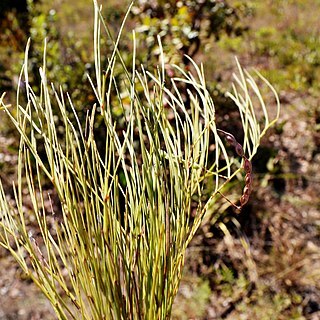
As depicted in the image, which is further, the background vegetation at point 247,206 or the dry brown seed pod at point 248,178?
the background vegetation at point 247,206

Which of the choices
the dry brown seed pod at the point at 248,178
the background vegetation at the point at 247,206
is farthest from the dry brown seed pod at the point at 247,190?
the background vegetation at the point at 247,206

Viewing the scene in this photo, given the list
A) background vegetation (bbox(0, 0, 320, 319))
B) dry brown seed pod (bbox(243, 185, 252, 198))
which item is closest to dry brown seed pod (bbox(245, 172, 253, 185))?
dry brown seed pod (bbox(243, 185, 252, 198))

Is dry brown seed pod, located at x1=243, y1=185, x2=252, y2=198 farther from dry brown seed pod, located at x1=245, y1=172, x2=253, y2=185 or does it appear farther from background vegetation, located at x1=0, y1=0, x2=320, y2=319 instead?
background vegetation, located at x1=0, y1=0, x2=320, y2=319

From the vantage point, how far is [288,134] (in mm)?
3521

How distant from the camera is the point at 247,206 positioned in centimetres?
286

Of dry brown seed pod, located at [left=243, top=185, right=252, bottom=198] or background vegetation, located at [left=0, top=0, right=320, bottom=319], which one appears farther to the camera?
background vegetation, located at [left=0, top=0, right=320, bottom=319]

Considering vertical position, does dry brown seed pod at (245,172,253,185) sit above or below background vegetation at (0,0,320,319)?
above

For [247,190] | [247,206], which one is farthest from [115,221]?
[247,206]

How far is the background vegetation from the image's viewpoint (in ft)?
8.09

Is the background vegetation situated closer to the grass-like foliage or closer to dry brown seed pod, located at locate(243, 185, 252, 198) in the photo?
the grass-like foliage

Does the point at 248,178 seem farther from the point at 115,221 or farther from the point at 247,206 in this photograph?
the point at 247,206

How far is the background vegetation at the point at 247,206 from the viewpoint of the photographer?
2467 millimetres

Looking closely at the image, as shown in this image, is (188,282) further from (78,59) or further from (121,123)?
(78,59)

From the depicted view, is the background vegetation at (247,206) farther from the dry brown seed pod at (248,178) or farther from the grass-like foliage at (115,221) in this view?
the dry brown seed pod at (248,178)
